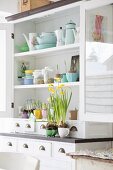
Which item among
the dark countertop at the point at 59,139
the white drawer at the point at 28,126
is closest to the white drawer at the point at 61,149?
the dark countertop at the point at 59,139

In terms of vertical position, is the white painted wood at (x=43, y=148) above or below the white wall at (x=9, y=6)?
below

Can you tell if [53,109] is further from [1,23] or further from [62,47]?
[1,23]

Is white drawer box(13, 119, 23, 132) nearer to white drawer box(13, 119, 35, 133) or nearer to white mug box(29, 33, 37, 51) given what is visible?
white drawer box(13, 119, 35, 133)

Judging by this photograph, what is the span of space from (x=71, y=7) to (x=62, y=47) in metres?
0.40

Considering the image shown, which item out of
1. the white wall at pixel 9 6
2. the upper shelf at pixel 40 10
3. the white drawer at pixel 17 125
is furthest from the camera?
the white wall at pixel 9 6

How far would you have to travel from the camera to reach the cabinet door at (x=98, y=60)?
3398 mm

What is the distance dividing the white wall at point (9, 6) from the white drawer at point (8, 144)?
1430 mm

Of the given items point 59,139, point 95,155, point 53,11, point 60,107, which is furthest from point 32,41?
point 95,155

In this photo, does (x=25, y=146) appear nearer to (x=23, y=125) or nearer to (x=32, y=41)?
(x=23, y=125)

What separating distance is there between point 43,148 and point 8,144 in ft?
1.86

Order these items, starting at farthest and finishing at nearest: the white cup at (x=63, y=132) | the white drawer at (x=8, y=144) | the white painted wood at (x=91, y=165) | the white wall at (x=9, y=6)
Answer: the white wall at (x=9, y=6) → the white drawer at (x=8, y=144) → the white cup at (x=63, y=132) → the white painted wood at (x=91, y=165)

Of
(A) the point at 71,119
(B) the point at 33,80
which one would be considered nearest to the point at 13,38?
(B) the point at 33,80

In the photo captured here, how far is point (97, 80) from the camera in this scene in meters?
3.49

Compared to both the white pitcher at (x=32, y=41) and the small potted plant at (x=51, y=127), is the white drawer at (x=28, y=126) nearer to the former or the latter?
the small potted plant at (x=51, y=127)
